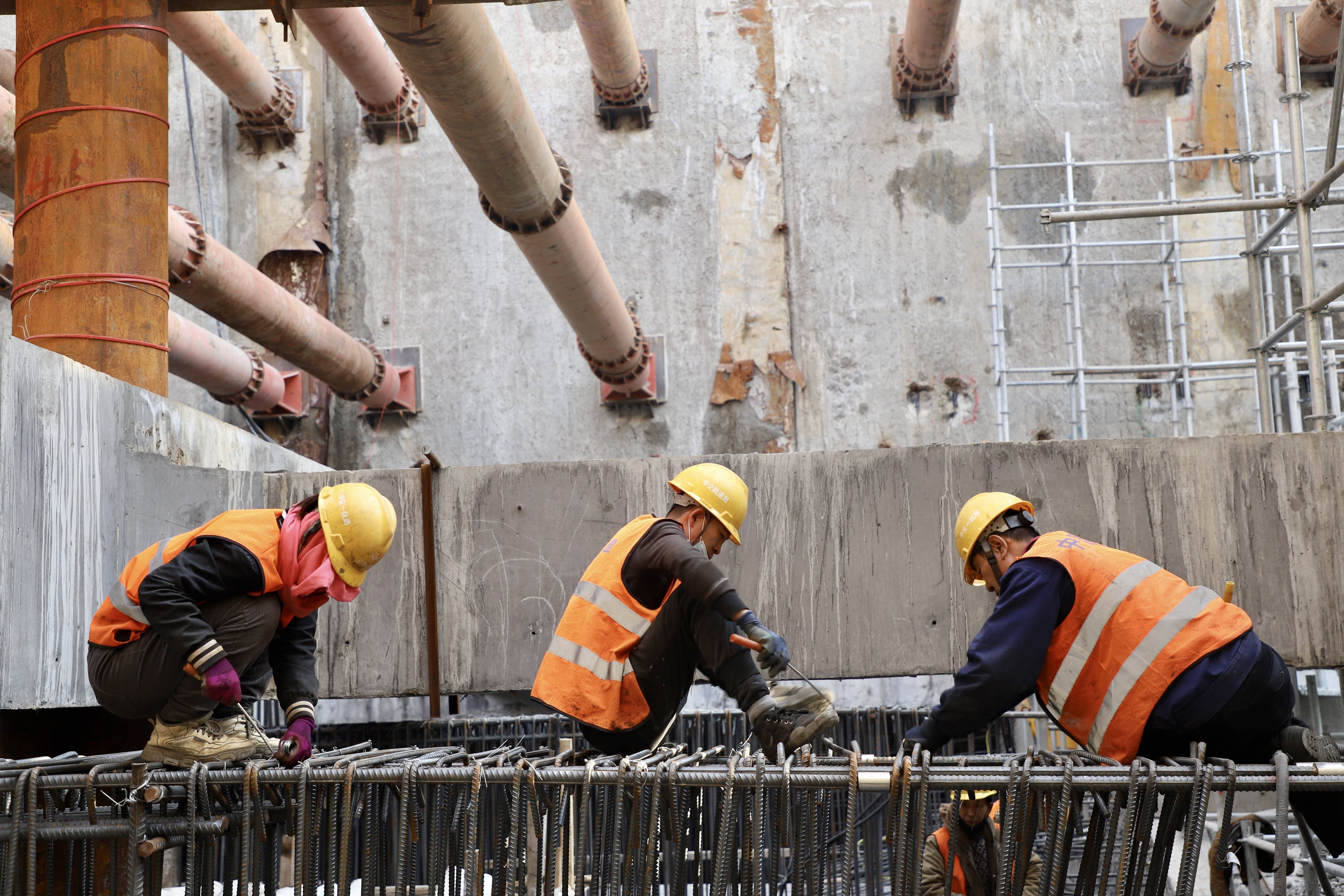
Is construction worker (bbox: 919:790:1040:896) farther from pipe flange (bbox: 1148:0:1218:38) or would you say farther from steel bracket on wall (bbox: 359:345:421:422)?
pipe flange (bbox: 1148:0:1218:38)

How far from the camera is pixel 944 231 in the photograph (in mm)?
13688

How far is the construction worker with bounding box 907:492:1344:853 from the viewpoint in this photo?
3.95 metres

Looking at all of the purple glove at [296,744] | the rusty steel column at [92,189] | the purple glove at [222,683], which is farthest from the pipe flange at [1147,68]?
the purple glove at [222,683]

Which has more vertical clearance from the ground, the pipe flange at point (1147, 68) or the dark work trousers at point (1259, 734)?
the pipe flange at point (1147, 68)

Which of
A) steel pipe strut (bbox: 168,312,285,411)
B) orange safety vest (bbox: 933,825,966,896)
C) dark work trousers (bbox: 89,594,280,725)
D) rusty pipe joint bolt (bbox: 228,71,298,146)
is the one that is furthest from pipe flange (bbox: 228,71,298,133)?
orange safety vest (bbox: 933,825,966,896)

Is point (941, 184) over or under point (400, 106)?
under

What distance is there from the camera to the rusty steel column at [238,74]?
12.1 metres

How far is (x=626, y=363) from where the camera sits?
1282cm

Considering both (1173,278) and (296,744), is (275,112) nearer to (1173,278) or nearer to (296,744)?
(1173,278)

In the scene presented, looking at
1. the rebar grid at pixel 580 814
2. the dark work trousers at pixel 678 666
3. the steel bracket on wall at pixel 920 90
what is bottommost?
the rebar grid at pixel 580 814

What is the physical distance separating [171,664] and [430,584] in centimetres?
257

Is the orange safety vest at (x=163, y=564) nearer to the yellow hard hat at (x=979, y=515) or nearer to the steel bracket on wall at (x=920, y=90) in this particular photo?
the yellow hard hat at (x=979, y=515)

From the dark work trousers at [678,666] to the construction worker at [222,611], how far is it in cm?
113

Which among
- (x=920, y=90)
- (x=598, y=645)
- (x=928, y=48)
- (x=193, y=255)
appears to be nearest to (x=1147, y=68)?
(x=920, y=90)
